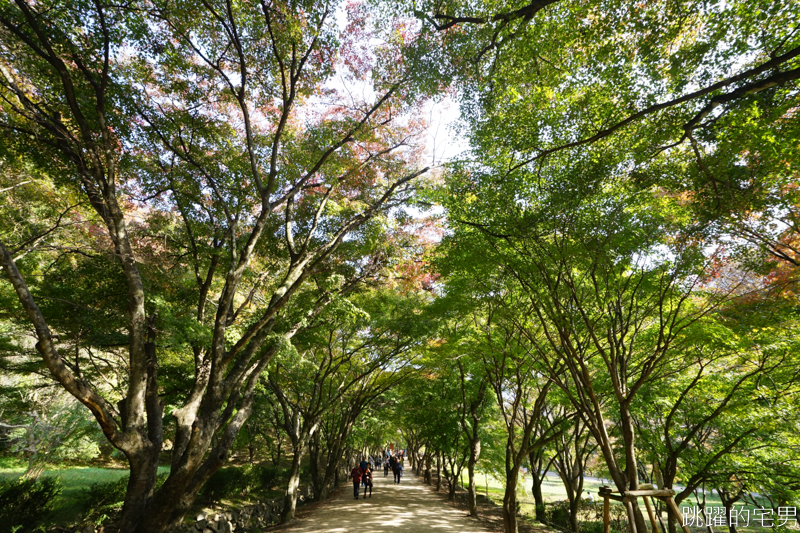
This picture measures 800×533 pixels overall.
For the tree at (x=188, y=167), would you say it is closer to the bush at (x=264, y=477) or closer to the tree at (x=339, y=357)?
the tree at (x=339, y=357)

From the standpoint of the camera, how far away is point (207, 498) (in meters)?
10.8

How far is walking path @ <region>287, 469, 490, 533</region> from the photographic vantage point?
8609 millimetres

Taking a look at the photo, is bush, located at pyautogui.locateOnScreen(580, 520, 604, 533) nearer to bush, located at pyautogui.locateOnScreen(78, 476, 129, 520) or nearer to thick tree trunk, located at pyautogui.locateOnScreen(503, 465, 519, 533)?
thick tree trunk, located at pyautogui.locateOnScreen(503, 465, 519, 533)

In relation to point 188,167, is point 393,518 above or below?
below

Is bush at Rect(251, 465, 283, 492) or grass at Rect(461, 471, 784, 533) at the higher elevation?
bush at Rect(251, 465, 283, 492)

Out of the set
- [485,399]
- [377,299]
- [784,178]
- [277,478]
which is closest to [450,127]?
[784,178]

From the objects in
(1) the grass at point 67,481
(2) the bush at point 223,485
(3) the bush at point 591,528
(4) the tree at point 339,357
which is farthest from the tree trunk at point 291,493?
(3) the bush at point 591,528

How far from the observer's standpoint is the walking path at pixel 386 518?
8609 mm

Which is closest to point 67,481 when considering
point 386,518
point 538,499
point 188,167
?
point 386,518

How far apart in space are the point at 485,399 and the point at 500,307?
572 centimetres

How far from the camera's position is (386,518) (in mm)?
9805

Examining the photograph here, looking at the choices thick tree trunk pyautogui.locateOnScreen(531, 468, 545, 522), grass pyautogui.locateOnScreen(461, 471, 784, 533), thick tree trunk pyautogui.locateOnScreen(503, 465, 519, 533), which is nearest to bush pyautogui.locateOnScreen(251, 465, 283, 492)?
grass pyautogui.locateOnScreen(461, 471, 784, 533)

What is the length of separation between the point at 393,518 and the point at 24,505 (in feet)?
27.0

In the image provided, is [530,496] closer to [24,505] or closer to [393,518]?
[393,518]
